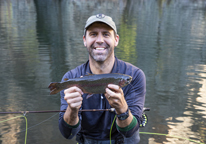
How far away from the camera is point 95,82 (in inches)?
107

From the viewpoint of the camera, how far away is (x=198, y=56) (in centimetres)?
1258

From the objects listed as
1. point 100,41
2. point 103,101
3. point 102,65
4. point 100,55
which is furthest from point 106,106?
point 100,41

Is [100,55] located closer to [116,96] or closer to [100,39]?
[100,39]

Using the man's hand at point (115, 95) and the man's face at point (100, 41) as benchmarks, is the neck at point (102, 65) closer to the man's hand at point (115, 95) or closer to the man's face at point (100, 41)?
the man's face at point (100, 41)

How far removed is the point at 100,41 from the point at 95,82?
62 centimetres

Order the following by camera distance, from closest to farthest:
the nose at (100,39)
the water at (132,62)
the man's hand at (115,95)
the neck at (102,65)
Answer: the man's hand at (115,95), the nose at (100,39), the neck at (102,65), the water at (132,62)

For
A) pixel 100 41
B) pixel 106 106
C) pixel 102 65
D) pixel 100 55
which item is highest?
pixel 100 41

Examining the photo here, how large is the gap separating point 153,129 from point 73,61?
6430 mm

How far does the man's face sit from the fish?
45 centimetres

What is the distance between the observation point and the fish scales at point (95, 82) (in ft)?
8.75

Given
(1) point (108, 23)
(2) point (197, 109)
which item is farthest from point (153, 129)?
(1) point (108, 23)

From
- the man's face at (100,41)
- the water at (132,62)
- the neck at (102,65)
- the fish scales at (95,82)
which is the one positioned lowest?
the water at (132,62)

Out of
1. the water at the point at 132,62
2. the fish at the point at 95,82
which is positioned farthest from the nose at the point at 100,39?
the water at the point at 132,62

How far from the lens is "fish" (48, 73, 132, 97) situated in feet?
8.75
